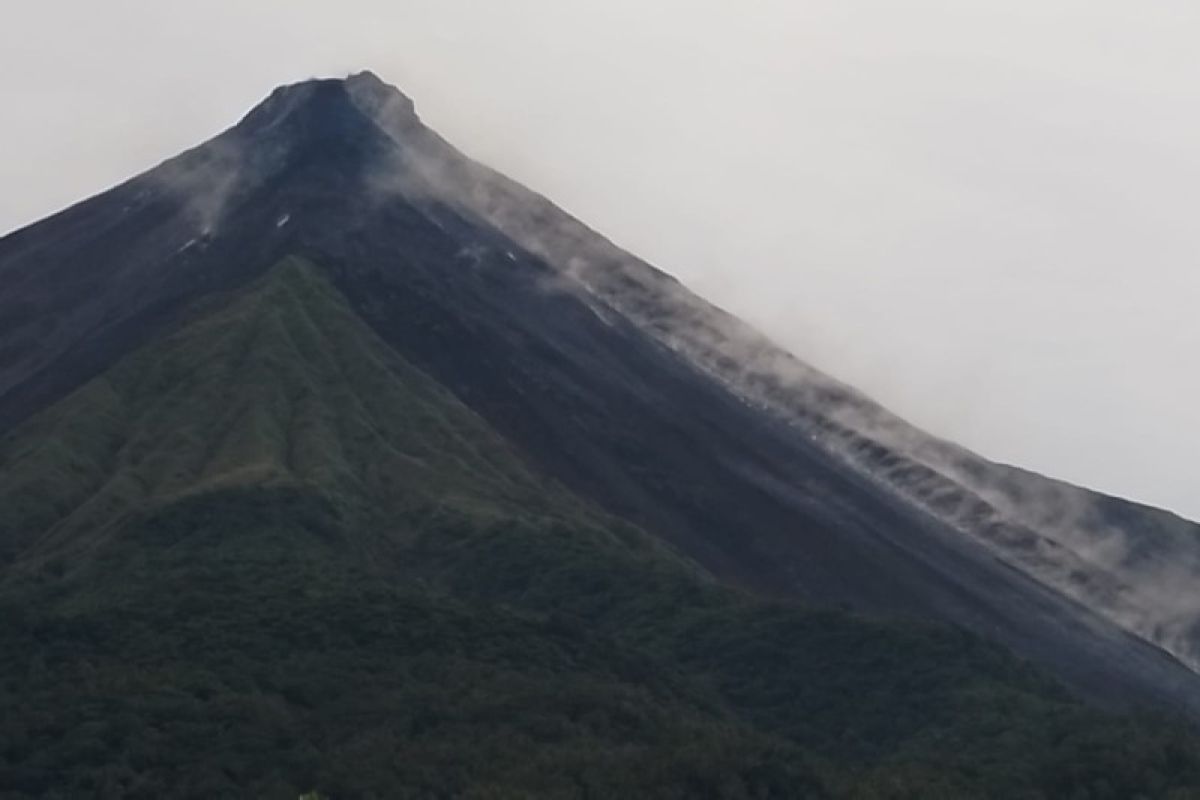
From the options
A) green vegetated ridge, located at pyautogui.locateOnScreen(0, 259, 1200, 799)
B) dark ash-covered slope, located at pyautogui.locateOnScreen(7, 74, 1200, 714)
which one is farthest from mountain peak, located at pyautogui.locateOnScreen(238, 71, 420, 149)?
green vegetated ridge, located at pyautogui.locateOnScreen(0, 259, 1200, 799)

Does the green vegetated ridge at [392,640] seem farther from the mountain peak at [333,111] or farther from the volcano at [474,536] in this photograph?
the mountain peak at [333,111]

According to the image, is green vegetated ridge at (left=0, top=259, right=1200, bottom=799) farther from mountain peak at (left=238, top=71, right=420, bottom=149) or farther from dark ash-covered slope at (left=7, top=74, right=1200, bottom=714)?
mountain peak at (left=238, top=71, right=420, bottom=149)

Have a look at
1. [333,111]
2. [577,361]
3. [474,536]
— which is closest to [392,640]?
[474,536]

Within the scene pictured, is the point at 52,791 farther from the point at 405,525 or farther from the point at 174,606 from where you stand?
the point at 405,525

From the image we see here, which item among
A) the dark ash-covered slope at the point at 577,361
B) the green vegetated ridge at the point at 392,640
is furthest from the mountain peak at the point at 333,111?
the green vegetated ridge at the point at 392,640

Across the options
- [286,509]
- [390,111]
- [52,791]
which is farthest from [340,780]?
[390,111]
